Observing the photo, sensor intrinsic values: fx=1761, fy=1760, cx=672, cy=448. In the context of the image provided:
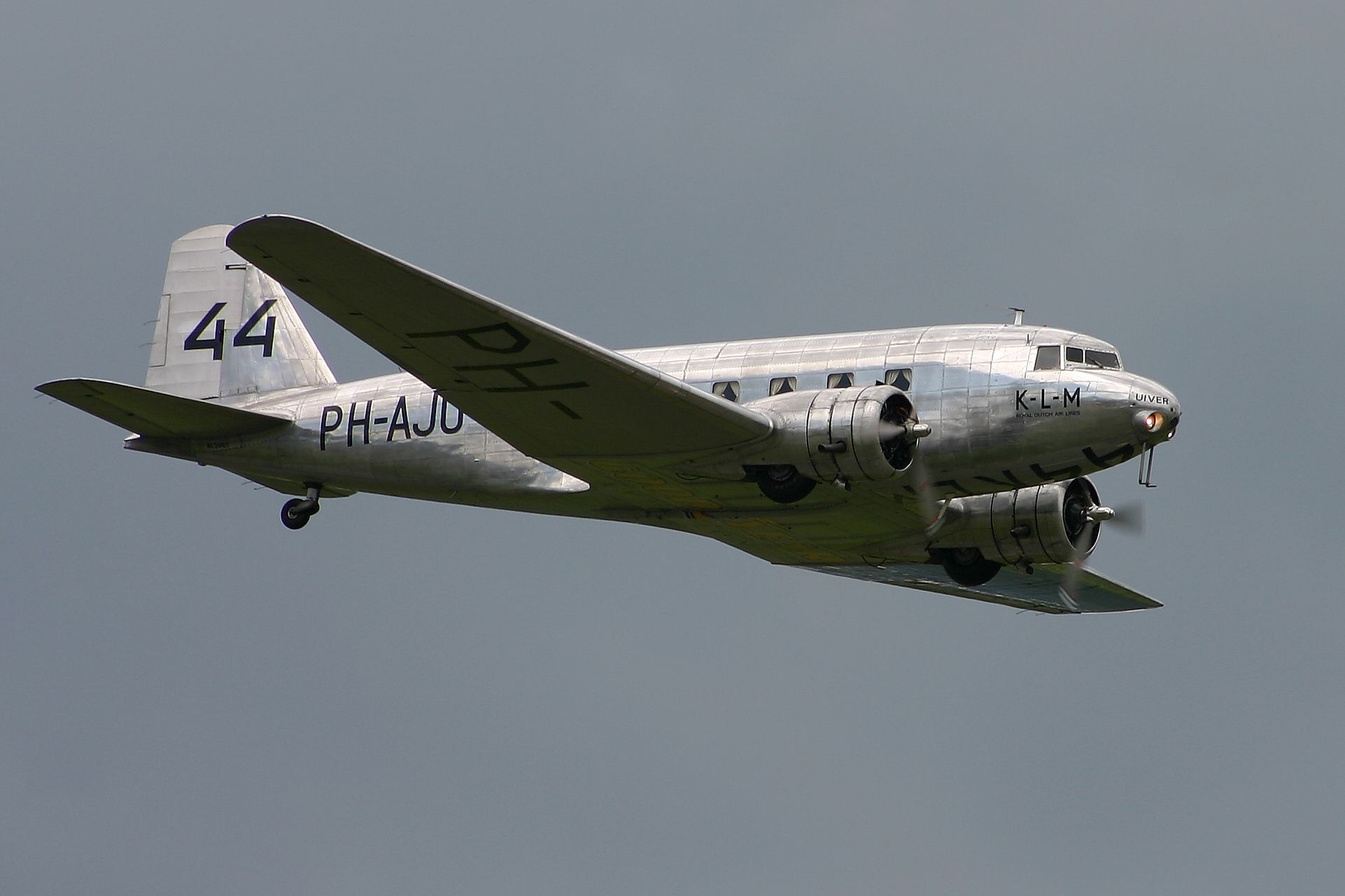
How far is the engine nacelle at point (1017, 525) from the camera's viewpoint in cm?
2672

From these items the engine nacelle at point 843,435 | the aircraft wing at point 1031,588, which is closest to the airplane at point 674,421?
the engine nacelle at point 843,435

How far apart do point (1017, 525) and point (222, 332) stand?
1357 cm

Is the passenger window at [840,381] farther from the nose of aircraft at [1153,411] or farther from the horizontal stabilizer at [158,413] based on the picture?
the horizontal stabilizer at [158,413]

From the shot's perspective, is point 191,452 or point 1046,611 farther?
point 1046,611

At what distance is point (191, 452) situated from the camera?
27531 millimetres

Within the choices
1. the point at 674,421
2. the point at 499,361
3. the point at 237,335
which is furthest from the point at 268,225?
the point at 237,335

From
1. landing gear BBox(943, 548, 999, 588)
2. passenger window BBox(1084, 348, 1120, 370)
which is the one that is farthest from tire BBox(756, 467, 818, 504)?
landing gear BBox(943, 548, 999, 588)

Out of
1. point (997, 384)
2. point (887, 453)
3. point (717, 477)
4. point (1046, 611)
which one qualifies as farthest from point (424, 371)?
point (1046, 611)

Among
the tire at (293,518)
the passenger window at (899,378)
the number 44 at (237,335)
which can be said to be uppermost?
the number 44 at (237,335)

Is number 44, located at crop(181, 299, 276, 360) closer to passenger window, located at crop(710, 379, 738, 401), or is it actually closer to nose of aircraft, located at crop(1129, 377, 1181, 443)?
passenger window, located at crop(710, 379, 738, 401)

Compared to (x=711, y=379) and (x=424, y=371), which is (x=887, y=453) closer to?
Answer: (x=711, y=379)

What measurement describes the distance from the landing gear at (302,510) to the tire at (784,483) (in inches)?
317

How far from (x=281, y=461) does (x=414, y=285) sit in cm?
732

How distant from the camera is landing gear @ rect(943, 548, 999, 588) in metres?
27.2
